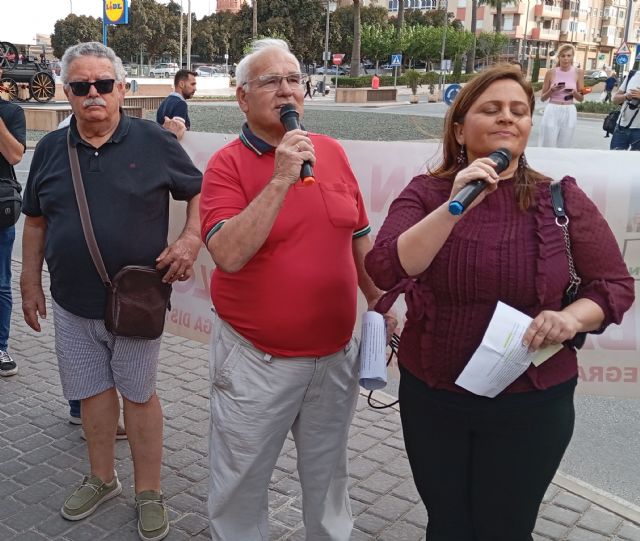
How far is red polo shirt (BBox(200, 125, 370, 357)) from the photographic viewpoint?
2291 mm

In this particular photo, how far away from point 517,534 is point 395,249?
3.17 ft

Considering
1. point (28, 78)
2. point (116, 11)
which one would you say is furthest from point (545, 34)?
point (116, 11)

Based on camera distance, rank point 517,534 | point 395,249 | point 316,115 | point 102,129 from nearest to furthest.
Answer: point 395,249 < point 517,534 < point 102,129 < point 316,115

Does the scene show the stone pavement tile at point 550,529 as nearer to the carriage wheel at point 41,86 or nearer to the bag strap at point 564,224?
the bag strap at point 564,224

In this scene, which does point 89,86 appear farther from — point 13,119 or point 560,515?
point 560,515

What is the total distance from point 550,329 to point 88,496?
2.29m

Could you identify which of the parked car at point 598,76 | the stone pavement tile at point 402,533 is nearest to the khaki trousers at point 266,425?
the stone pavement tile at point 402,533

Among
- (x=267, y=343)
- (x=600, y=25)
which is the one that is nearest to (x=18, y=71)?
(x=267, y=343)

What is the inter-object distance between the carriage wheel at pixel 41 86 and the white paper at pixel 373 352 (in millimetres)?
29999

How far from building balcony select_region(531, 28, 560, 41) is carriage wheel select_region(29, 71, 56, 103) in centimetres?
8282

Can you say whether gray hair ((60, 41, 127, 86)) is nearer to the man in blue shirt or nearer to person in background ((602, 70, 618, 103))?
the man in blue shirt

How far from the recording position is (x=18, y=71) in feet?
95.1

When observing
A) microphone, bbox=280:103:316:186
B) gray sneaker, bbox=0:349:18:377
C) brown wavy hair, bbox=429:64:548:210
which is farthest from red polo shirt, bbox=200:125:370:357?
gray sneaker, bbox=0:349:18:377

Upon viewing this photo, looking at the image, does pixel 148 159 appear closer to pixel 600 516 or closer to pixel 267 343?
pixel 267 343
